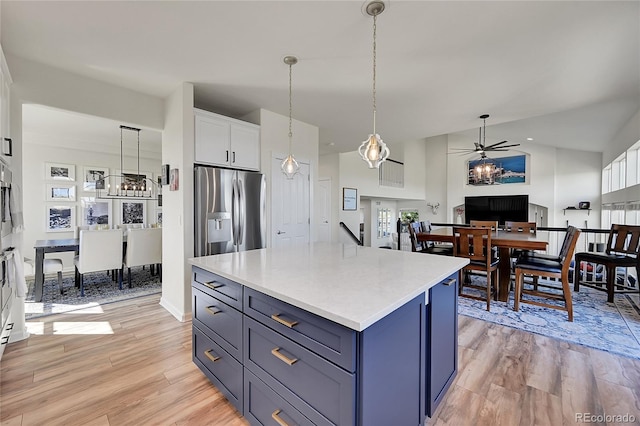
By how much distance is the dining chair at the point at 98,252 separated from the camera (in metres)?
3.81

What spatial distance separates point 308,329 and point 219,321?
86 cm

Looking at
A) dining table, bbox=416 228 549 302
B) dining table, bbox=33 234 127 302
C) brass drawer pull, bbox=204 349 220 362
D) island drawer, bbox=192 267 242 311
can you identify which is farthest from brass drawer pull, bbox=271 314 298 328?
dining table, bbox=33 234 127 302

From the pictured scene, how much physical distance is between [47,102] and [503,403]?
4.53m

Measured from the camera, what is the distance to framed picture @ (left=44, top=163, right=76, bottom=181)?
5.07 metres

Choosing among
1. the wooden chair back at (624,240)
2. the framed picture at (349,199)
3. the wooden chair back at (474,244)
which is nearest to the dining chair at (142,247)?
the wooden chair back at (474,244)

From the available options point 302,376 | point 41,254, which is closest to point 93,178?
point 41,254

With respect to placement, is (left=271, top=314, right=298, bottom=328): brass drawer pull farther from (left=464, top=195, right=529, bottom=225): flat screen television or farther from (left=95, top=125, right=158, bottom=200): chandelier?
(left=464, top=195, right=529, bottom=225): flat screen television

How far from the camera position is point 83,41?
222 cm

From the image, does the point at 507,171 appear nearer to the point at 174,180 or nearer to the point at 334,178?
the point at 334,178

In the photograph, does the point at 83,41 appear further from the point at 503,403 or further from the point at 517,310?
the point at 517,310

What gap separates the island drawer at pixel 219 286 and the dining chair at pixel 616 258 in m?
4.46

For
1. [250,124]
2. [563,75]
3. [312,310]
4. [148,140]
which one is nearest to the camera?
[312,310]

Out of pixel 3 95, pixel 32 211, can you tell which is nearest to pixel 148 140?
pixel 32 211

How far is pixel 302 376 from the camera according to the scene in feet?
3.80
